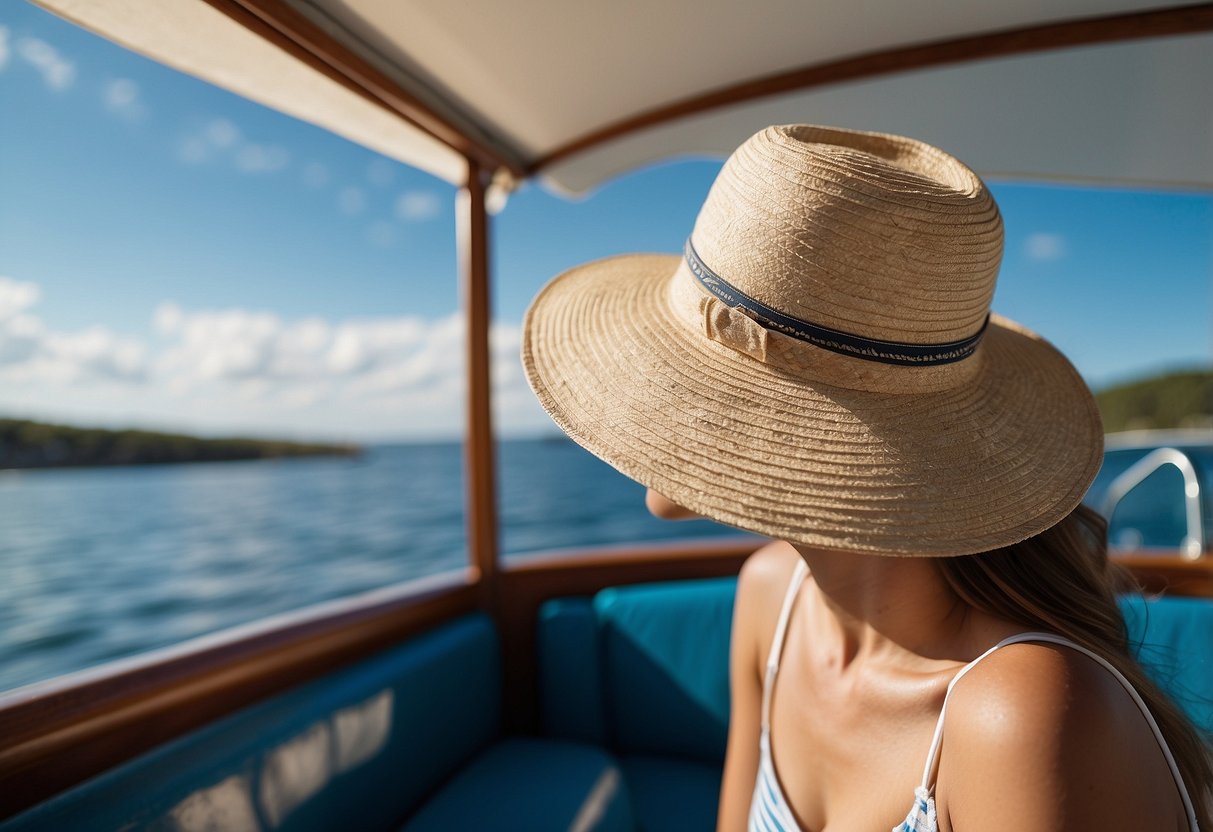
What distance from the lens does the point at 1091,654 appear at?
73 centimetres

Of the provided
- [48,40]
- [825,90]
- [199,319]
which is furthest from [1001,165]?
[199,319]

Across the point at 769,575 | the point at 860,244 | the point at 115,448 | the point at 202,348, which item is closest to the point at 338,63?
the point at 860,244

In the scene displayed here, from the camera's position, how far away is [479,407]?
2330mm

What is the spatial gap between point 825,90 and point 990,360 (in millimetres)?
1121

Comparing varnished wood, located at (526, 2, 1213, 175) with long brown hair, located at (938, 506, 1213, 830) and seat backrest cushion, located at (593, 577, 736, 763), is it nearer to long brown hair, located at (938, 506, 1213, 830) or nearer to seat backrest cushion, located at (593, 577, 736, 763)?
long brown hair, located at (938, 506, 1213, 830)

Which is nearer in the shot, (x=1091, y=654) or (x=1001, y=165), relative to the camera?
(x=1091, y=654)

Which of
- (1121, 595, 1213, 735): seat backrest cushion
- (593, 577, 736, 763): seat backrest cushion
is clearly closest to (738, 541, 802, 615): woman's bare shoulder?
(593, 577, 736, 763): seat backrest cushion

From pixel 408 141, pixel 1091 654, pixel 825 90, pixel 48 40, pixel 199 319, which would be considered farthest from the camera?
pixel 199 319

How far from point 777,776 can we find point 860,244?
79 centimetres

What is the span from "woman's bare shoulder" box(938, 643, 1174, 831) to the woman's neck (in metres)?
0.13

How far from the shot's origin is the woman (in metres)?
0.67

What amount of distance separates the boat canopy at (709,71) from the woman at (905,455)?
32.1 inches

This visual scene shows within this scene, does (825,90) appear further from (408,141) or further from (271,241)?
(271,241)

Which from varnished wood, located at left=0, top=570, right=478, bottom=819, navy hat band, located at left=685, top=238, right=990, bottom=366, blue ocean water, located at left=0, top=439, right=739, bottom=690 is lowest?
blue ocean water, located at left=0, top=439, right=739, bottom=690
